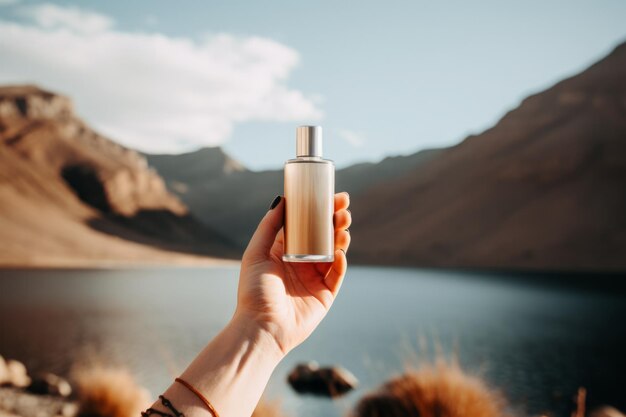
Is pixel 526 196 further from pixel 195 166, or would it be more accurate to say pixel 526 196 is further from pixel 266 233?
pixel 195 166

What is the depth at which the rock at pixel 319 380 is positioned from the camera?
14.1m

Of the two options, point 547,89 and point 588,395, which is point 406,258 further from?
point 588,395

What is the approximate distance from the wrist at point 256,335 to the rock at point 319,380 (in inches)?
486

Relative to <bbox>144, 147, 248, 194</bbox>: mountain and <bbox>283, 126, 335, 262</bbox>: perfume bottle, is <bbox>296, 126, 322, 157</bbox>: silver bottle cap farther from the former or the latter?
<bbox>144, 147, 248, 194</bbox>: mountain

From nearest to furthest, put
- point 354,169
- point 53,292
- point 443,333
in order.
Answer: point 443,333, point 53,292, point 354,169

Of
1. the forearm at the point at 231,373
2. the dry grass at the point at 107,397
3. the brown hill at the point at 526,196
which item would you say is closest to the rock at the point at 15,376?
the dry grass at the point at 107,397

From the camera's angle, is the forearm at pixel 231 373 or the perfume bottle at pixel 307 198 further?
the perfume bottle at pixel 307 198

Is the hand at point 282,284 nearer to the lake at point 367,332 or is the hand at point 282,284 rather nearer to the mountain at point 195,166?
the lake at point 367,332

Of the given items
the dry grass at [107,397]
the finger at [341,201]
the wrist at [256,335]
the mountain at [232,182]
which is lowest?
the dry grass at [107,397]

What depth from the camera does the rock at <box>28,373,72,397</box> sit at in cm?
1239

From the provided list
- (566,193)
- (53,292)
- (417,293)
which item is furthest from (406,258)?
(53,292)

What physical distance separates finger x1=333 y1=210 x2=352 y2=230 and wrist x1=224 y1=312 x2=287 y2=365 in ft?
2.03

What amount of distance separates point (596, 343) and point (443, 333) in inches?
199

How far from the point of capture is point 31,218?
199ft
